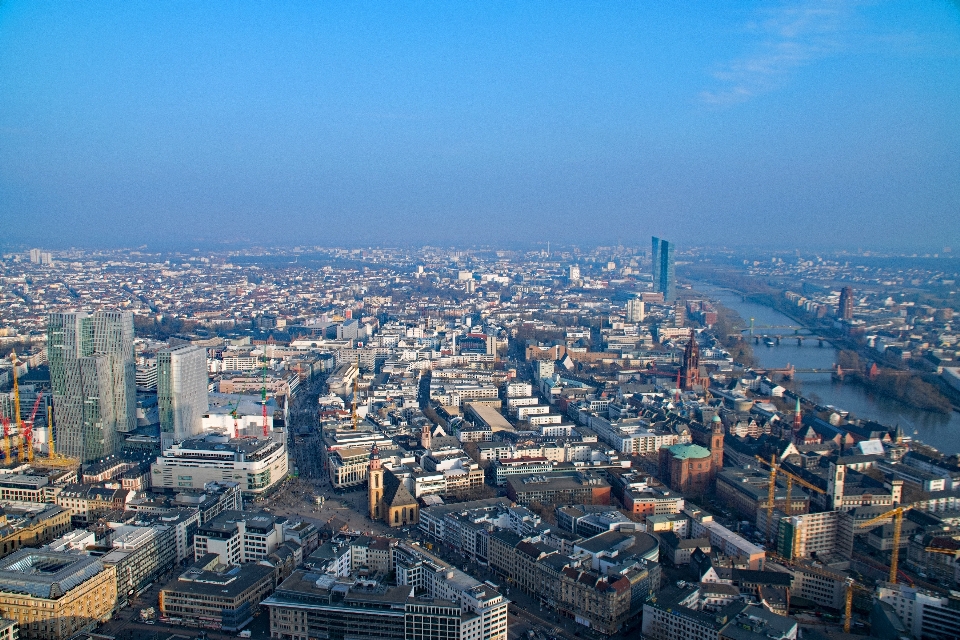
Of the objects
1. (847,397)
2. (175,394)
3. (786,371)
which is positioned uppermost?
(175,394)

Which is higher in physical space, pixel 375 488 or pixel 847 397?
pixel 375 488

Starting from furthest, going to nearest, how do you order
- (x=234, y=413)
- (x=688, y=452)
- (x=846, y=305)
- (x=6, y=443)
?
(x=846, y=305), (x=234, y=413), (x=6, y=443), (x=688, y=452)

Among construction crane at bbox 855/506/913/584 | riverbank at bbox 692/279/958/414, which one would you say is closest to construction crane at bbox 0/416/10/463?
construction crane at bbox 855/506/913/584

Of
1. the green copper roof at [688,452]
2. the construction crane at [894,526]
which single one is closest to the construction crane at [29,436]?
the green copper roof at [688,452]

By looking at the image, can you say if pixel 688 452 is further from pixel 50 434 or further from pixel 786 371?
pixel 50 434

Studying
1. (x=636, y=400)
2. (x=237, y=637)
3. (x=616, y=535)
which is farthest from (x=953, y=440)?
(x=237, y=637)

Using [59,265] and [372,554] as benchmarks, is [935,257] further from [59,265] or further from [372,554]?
[59,265]

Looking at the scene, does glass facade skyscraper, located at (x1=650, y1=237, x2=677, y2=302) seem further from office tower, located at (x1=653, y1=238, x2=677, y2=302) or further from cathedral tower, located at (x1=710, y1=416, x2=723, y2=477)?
cathedral tower, located at (x1=710, y1=416, x2=723, y2=477)

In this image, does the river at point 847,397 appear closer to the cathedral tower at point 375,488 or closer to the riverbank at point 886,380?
the riverbank at point 886,380

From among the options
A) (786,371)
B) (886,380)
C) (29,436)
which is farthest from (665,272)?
(29,436)
